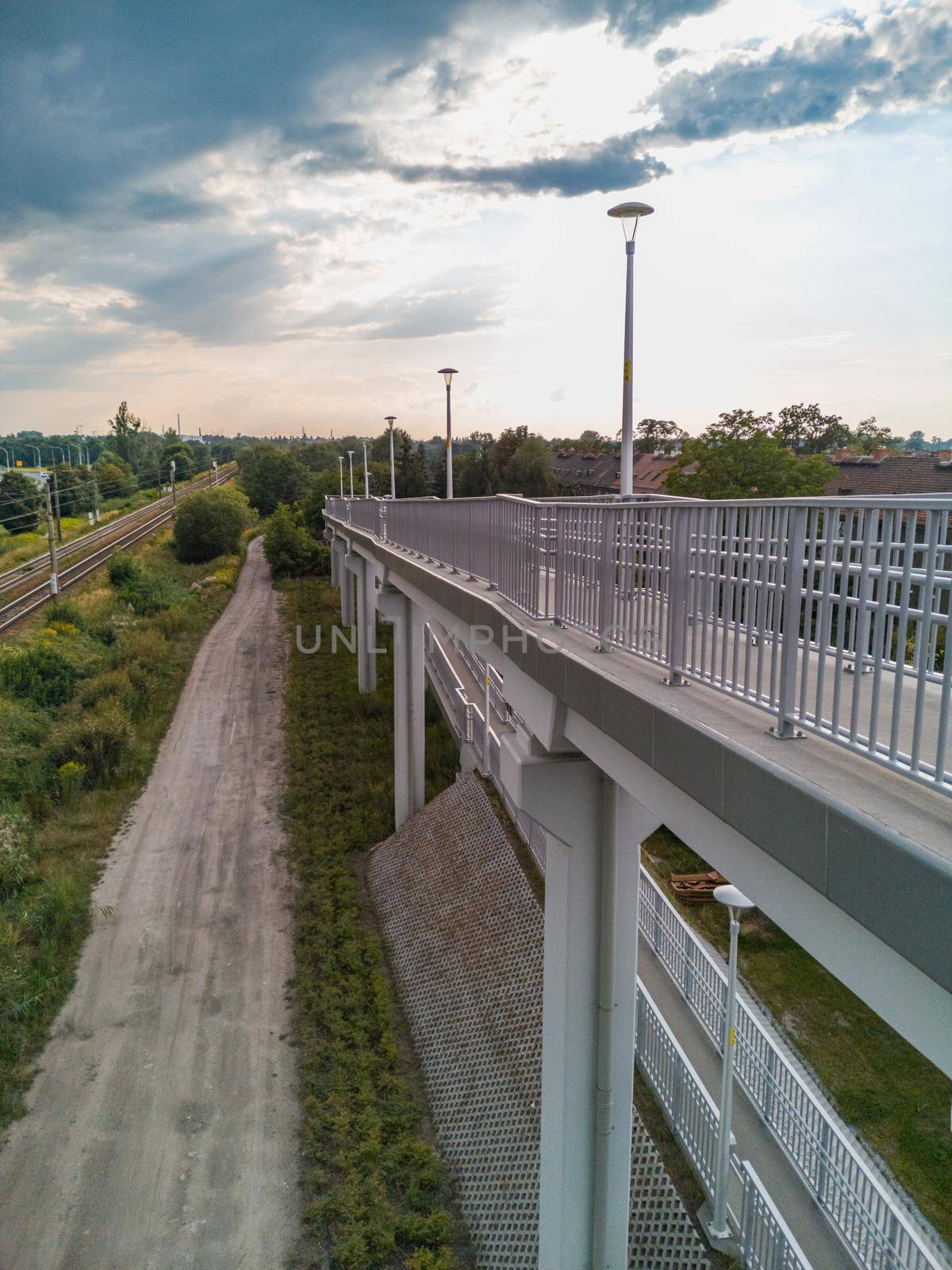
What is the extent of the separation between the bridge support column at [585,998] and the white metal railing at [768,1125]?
141cm

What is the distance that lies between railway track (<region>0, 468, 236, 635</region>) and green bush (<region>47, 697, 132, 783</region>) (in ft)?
42.9

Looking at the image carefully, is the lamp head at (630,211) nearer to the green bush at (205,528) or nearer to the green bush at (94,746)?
the green bush at (94,746)

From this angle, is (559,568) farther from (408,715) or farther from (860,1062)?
(408,715)

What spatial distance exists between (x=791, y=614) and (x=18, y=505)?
8532cm

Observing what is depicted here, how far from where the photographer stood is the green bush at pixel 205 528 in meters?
58.2

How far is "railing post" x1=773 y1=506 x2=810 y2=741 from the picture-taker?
3.54 metres

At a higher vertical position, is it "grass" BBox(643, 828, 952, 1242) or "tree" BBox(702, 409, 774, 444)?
"tree" BBox(702, 409, 774, 444)

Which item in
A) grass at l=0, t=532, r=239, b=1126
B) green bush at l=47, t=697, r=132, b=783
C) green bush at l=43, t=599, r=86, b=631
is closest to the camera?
grass at l=0, t=532, r=239, b=1126

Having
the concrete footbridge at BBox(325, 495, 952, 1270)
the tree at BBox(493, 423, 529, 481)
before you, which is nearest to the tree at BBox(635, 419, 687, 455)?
the tree at BBox(493, 423, 529, 481)

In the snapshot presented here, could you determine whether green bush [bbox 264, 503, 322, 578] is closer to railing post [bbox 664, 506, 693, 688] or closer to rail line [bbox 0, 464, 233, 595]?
rail line [bbox 0, 464, 233, 595]

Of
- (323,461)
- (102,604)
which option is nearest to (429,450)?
(323,461)

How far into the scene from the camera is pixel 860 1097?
11.0 meters

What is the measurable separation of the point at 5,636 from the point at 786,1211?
31862mm

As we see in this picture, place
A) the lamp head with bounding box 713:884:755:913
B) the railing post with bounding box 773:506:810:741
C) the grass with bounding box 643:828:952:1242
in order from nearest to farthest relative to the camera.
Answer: the railing post with bounding box 773:506:810:741 < the lamp head with bounding box 713:884:755:913 < the grass with bounding box 643:828:952:1242
